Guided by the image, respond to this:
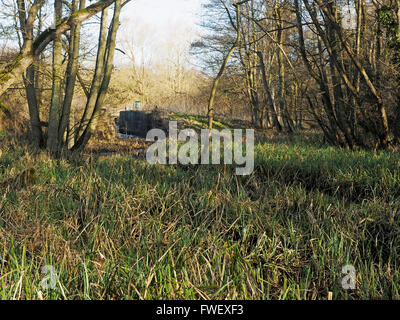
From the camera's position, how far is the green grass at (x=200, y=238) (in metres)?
1.90

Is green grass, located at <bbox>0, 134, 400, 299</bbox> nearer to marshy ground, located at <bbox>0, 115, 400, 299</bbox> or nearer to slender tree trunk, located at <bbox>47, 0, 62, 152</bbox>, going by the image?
marshy ground, located at <bbox>0, 115, 400, 299</bbox>

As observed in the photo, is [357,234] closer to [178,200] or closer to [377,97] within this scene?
[178,200]

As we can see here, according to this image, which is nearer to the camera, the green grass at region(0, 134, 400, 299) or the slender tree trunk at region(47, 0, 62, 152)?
the green grass at region(0, 134, 400, 299)

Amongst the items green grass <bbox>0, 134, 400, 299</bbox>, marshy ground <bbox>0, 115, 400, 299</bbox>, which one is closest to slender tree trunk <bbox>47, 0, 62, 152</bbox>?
green grass <bbox>0, 134, 400, 299</bbox>

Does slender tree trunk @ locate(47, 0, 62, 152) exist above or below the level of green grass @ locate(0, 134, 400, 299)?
above

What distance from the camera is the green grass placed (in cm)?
190

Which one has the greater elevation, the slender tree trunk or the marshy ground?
the slender tree trunk

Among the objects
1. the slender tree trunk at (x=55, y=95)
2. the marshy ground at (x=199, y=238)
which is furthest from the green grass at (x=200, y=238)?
the slender tree trunk at (x=55, y=95)

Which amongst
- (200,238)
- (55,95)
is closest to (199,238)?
(200,238)

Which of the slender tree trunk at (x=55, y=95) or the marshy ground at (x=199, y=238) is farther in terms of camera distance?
the slender tree trunk at (x=55, y=95)

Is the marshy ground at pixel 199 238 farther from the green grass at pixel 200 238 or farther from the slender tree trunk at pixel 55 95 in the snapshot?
the slender tree trunk at pixel 55 95

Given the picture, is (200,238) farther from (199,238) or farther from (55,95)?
(55,95)

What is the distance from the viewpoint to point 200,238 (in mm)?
2520

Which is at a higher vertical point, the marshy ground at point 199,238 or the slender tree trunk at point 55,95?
the slender tree trunk at point 55,95
